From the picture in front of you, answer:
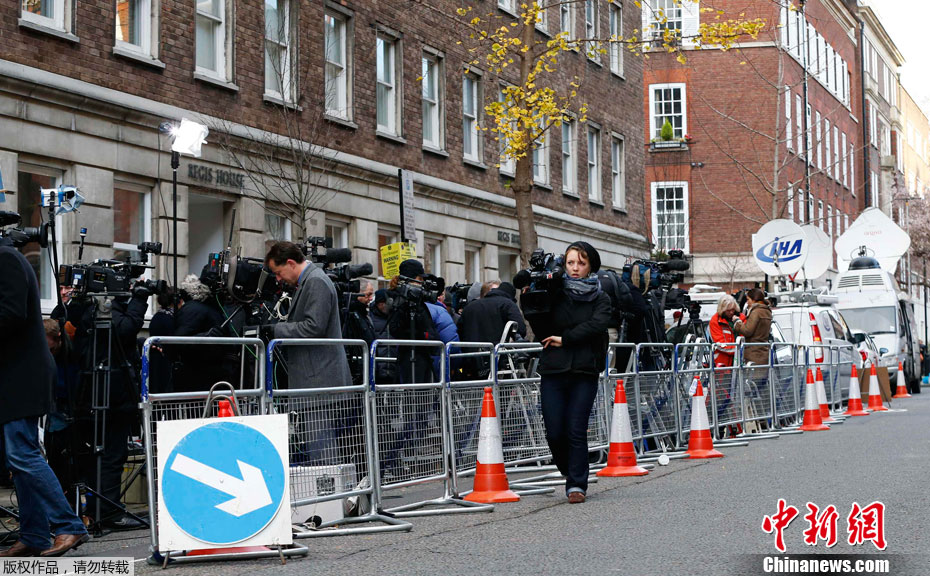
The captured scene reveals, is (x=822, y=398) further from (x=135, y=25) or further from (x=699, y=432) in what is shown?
(x=135, y=25)

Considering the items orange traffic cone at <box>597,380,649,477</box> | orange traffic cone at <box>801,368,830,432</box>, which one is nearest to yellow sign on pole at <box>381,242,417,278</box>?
orange traffic cone at <box>597,380,649,477</box>

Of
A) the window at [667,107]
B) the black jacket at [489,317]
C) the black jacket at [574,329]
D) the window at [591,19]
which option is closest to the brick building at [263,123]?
the window at [591,19]

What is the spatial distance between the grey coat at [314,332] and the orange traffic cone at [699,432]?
5686mm

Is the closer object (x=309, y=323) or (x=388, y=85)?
(x=309, y=323)

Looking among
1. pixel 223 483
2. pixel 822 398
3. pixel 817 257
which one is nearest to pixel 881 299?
pixel 817 257

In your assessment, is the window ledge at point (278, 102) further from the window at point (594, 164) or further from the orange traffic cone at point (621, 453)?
the window at point (594, 164)

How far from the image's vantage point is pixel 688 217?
5038cm

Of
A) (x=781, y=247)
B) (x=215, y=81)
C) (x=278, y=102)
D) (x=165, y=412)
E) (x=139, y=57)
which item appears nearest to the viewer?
(x=165, y=412)

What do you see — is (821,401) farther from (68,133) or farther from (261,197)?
(68,133)

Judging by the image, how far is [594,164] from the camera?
118 ft

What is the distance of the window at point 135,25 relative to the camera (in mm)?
18953

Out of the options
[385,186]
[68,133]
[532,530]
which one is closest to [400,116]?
[385,186]

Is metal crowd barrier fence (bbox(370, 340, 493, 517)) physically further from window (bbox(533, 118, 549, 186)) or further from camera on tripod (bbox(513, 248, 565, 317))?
window (bbox(533, 118, 549, 186))

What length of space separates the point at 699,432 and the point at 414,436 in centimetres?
509
